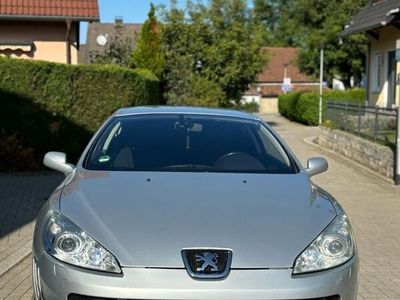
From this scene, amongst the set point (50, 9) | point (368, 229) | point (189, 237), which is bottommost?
point (368, 229)

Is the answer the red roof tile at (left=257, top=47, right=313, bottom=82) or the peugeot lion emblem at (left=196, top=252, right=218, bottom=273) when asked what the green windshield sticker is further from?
the red roof tile at (left=257, top=47, right=313, bottom=82)

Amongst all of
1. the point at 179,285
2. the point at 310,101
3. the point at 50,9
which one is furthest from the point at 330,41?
the point at 179,285

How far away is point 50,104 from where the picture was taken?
42.6 ft

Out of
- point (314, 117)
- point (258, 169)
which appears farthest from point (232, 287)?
point (314, 117)

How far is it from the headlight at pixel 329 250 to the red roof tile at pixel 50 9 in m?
14.4

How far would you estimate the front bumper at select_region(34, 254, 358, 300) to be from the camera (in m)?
3.22

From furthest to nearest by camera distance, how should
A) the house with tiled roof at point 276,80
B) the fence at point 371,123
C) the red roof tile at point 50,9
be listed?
the house with tiled roof at point 276,80 → the red roof tile at point 50,9 → the fence at point 371,123

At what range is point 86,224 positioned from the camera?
140 inches

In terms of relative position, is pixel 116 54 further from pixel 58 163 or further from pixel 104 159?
pixel 104 159

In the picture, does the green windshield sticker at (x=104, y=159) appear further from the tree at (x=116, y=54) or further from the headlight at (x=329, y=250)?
the tree at (x=116, y=54)

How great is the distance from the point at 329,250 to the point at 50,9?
15159 millimetres

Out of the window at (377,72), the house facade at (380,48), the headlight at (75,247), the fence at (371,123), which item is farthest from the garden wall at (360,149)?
the headlight at (75,247)

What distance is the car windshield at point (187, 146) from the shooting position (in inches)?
183

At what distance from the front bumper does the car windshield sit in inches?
50.6
